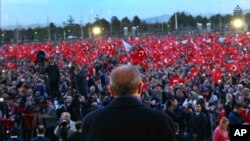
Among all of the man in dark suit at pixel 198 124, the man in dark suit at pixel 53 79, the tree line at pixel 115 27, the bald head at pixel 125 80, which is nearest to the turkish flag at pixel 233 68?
the man in dark suit at pixel 53 79

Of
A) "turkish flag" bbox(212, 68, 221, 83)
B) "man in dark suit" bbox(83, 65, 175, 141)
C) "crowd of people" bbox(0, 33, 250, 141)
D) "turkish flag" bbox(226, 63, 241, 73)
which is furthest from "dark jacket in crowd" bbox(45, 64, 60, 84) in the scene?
"man in dark suit" bbox(83, 65, 175, 141)

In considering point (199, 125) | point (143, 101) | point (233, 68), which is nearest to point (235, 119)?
point (199, 125)

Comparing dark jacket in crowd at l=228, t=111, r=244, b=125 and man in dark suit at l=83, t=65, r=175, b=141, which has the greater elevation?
man in dark suit at l=83, t=65, r=175, b=141

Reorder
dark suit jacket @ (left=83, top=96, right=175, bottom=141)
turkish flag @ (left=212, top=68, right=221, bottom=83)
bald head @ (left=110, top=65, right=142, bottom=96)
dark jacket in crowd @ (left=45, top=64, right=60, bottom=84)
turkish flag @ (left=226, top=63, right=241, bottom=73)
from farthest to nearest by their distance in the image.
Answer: turkish flag @ (left=226, top=63, right=241, bottom=73), turkish flag @ (left=212, top=68, right=221, bottom=83), dark jacket in crowd @ (left=45, top=64, right=60, bottom=84), bald head @ (left=110, top=65, right=142, bottom=96), dark suit jacket @ (left=83, top=96, right=175, bottom=141)

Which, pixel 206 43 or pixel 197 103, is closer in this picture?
pixel 197 103

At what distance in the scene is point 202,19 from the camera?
11300 centimetres

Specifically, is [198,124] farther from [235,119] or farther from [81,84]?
[81,84]

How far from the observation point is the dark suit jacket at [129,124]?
312 cm

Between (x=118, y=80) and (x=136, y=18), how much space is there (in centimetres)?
11287

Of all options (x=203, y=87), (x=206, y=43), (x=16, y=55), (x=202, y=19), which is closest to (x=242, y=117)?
(x=203, y=87)

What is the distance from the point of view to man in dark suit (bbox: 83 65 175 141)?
10.2ft

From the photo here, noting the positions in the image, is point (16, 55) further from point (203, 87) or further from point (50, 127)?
point (50, 127)

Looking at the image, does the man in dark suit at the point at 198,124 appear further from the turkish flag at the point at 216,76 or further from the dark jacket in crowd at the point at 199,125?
the turkish flag at the point at 216,76

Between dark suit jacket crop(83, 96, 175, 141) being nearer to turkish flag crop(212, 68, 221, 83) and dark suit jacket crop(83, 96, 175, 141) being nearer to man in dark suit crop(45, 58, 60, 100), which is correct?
man in dark suit crop(45, 58, 60, 100)
